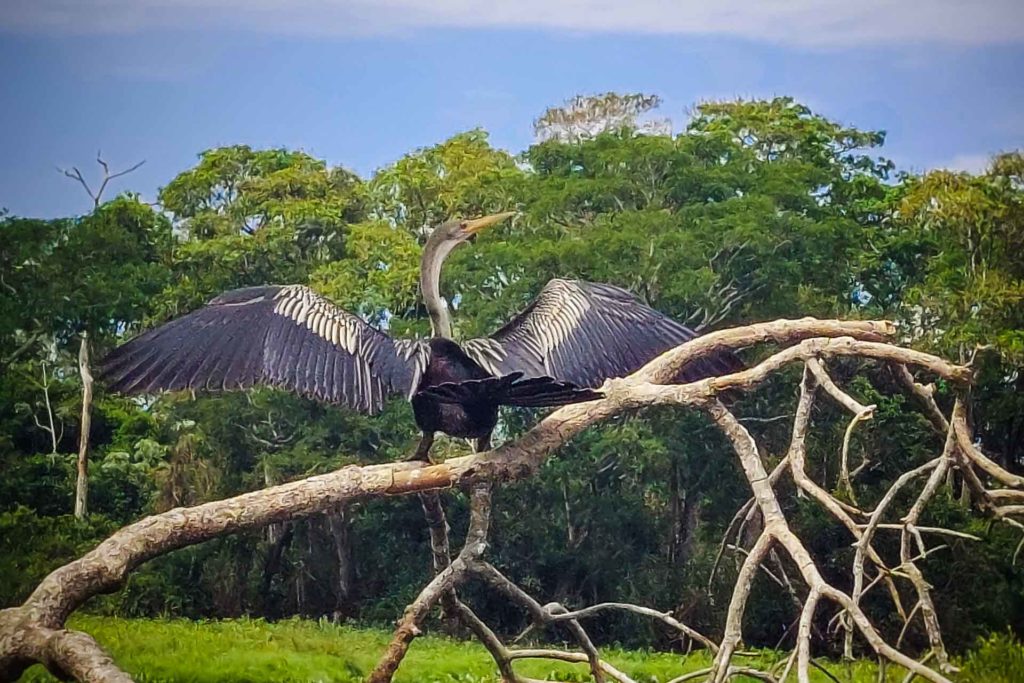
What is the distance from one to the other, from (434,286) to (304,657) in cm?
146

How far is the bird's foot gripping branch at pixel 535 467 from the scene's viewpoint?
8.41ft

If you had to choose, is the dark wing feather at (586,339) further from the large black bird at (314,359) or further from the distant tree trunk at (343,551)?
the distant tree trunk at (343,551)

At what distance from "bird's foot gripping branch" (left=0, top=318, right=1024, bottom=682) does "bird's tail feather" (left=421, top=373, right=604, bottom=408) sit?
206 millimetres

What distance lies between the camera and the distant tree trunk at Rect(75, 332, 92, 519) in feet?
13.4

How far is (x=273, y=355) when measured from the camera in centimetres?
293

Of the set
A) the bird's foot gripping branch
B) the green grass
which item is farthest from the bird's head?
the green grass

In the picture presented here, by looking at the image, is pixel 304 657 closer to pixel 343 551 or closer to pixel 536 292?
pixel 343 551

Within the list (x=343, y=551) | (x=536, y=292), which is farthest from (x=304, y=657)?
(x=536, y=292)

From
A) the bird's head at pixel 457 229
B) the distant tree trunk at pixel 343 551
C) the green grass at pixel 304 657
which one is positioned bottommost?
the green grass at pixel 304 657

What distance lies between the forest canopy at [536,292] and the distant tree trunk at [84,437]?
0.02m

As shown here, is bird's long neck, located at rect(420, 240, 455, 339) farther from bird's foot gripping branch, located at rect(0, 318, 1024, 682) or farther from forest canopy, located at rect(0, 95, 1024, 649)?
forest canopy, located at rect(0, 95, 1024, 649)

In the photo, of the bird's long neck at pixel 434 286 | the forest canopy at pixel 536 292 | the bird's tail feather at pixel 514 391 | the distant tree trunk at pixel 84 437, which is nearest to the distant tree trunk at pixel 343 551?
the forest canopy at pixel 536 292

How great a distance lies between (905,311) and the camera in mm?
4336

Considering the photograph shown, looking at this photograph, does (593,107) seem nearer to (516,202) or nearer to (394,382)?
(516,202)
